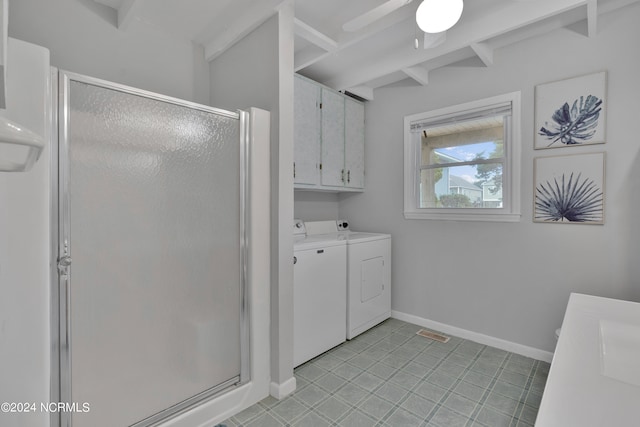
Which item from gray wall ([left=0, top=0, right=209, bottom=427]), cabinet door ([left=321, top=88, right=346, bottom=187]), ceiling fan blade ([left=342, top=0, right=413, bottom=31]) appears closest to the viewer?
gray wall ([left=0, top=0, right=209, bottom=427])

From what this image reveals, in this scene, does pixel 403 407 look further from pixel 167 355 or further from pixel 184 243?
pixel 184 243

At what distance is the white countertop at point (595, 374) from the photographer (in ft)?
2.28

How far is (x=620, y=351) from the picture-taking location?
1064 mm

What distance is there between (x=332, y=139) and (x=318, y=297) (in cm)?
148

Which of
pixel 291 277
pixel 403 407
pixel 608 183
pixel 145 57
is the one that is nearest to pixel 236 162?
pixel 291 277

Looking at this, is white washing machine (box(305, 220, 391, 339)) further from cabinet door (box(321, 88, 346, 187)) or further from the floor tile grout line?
the floor tile grout line

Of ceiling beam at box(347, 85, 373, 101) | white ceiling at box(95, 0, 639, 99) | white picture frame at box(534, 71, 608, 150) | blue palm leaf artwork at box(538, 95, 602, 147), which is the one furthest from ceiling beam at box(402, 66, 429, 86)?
blue palm leaf artwork at box(538, 95, 602, 147)

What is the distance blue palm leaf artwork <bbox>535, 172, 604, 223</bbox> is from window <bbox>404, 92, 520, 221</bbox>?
6.6 inches

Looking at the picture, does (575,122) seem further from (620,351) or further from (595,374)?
(595,374)

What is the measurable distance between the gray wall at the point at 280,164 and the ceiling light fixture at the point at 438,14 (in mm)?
897

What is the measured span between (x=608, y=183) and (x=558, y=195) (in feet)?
0.90

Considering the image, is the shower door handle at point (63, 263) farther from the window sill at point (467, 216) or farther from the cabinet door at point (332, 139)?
the window sill at point (467, 216)

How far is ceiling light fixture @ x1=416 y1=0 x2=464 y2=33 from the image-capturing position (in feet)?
4.39

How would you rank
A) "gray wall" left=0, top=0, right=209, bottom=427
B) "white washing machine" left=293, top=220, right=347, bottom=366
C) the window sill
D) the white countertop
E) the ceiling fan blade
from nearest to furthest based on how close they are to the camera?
1. the white countertop
2. "gray wall" left=0, top=0, right=209, bottom=427
3. the ceiling fan blade
4. "white washing machine" left=293, top=220, right=347, bottom=366
5. the window sill
